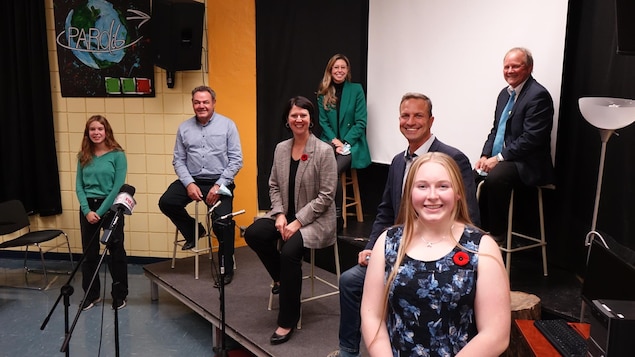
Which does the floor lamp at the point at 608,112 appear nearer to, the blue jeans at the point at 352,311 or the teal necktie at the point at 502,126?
the teal necktie at the point at 502,126

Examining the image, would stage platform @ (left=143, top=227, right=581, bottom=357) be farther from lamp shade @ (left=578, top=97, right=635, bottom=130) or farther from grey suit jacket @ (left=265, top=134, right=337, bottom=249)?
lamp shade @ (left=578, top=97, right=635, bottom=130)

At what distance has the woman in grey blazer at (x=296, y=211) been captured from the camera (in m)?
3.16

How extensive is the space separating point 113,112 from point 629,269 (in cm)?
460

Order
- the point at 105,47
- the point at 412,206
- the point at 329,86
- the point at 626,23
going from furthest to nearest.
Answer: the point at 105,47
the point at 329,86
the point at 626,23
the point at 412,206

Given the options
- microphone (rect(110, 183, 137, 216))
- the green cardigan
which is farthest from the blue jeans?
the green cardigan

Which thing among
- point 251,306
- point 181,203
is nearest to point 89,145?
point 181,203

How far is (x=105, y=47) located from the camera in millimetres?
5094

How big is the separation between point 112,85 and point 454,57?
10.5 feet

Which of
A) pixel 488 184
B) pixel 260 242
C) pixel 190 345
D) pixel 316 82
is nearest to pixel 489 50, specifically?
pixel 488 184

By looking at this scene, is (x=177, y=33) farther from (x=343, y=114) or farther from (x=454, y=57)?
(x=454, y=57)

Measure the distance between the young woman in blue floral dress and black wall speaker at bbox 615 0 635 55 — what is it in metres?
0.84

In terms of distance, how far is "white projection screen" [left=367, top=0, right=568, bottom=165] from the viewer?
3.57m

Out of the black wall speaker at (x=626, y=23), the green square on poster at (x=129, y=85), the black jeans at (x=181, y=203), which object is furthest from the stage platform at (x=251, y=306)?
the black wall speaker at (x=626, y=23)

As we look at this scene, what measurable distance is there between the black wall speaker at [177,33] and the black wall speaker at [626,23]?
3.44 metres
